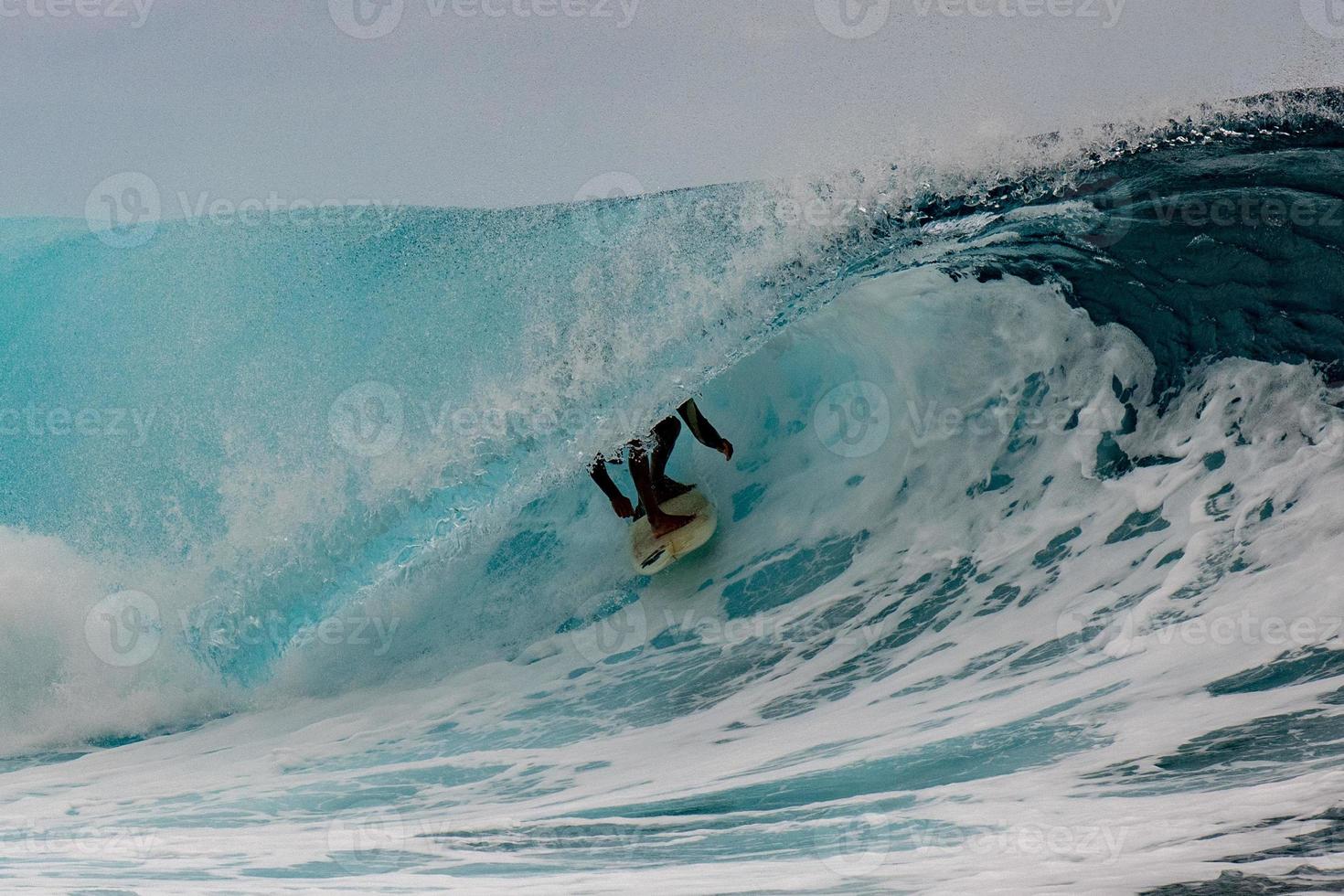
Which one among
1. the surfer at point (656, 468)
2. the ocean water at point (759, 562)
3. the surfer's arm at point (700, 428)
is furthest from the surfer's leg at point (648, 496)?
the surfer's arm at point (700, 428)

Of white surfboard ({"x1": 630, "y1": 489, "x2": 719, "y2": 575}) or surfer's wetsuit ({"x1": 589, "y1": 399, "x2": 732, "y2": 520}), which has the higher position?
surfer's wetsuit ({"x1": 589, "y1": 399, "x2": 732, "y2": 520})

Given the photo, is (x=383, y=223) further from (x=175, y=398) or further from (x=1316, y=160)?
(x=1316, y=160)

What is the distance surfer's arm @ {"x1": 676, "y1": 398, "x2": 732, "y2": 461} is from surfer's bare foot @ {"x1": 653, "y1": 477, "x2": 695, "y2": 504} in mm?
314

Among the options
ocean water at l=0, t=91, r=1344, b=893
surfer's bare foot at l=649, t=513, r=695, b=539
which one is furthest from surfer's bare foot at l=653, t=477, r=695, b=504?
ocean water at l=0, t=91, r=1344, b=893

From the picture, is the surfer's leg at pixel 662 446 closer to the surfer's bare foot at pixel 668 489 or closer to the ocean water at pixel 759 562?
the surfer's bare foot at pixel 668 489

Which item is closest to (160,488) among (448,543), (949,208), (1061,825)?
(448,543)

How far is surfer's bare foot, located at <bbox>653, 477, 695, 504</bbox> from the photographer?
19.5 ft

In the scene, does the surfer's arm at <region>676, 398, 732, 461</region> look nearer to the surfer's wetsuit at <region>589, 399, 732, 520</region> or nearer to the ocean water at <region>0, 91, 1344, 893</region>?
the surfer's wetsuit at <region>589, 399, 732, 520</region>

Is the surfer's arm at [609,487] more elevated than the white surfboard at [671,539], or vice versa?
the surfer's arm at [609,487]

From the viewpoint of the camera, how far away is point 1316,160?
206 inches

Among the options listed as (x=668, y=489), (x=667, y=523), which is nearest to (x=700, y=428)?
(x=668, y=489)

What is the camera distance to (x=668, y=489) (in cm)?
602

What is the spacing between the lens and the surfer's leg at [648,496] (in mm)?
5559

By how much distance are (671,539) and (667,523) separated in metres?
0.10
